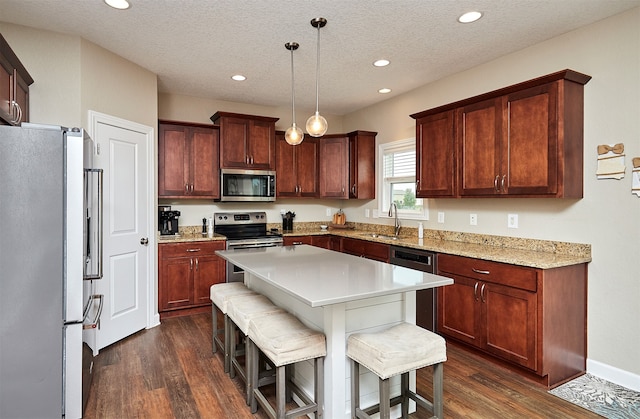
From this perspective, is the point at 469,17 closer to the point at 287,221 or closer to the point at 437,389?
the point at 437,389

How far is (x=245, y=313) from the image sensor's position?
233cm

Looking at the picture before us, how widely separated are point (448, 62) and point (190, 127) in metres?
3.02

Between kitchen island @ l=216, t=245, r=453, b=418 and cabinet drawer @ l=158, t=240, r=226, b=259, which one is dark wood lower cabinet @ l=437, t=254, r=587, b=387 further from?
cabinet drawer @ l=158, t=240, r=226, b=259

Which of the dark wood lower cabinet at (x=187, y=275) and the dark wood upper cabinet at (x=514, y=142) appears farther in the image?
the dark wood lower cabinet at (x=187, y=275)

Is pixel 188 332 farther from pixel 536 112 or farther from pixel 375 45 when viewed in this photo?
pixel 536 112

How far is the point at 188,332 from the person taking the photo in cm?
371

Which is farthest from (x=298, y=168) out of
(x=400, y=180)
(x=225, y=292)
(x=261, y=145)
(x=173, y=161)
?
(x=225, y=292)

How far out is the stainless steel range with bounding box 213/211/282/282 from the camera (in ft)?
14.6

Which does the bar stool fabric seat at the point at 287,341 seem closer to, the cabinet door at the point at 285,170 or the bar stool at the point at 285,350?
the bar stool at the point at 285,350

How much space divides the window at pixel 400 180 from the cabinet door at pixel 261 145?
1503 mm

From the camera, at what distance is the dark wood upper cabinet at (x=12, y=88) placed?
2.25 metres

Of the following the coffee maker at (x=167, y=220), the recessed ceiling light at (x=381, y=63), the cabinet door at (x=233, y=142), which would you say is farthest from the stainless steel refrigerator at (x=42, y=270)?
the recessed ceiling light at (x=381, y=63)

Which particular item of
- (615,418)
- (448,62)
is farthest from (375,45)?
(615,418)

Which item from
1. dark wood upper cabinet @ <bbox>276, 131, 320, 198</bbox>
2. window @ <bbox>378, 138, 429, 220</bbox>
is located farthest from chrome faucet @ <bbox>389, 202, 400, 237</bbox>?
dark wood upper cabinet @ <bbox>276, 131, 320, 198</bbox>
